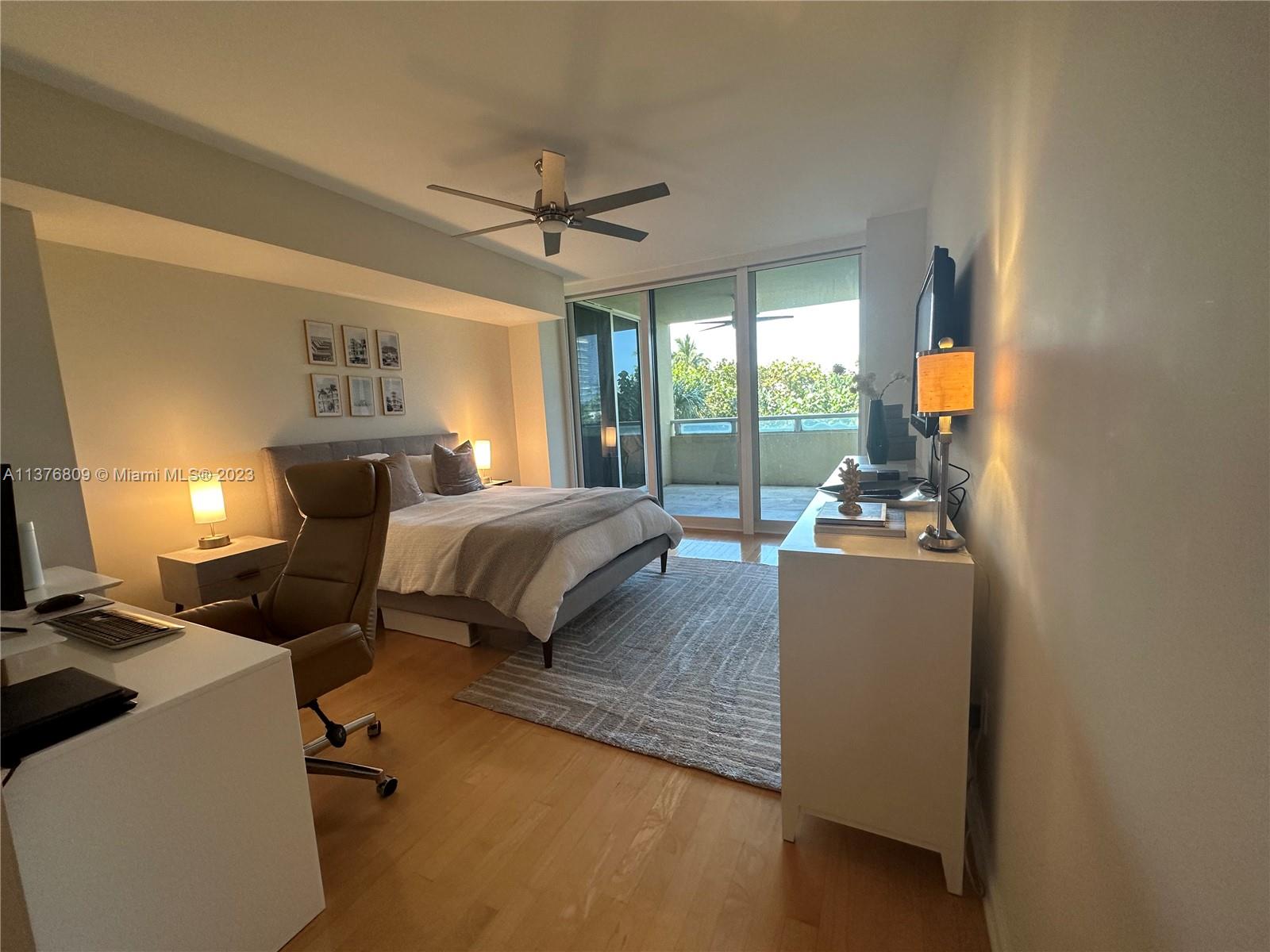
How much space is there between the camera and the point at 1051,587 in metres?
0.90

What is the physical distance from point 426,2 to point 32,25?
4.44 feet

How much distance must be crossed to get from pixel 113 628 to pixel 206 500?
6.63ft

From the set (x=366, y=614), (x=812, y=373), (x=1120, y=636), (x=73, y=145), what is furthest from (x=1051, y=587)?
(x=812, y=373)

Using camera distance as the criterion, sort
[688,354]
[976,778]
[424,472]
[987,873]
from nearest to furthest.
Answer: [987,873], [976,778], [424,472], [688,354]

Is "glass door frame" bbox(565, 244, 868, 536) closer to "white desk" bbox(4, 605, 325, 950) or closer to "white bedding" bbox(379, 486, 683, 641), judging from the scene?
"white bedding" bbox(379, 486, 683, 641)

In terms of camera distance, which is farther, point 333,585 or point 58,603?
point 333,585

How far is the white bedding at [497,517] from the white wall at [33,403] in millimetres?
1373

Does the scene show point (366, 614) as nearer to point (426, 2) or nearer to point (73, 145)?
point (426, 2)

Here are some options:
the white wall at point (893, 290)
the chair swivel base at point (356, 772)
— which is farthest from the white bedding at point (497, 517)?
the white wall at point (893, 290)

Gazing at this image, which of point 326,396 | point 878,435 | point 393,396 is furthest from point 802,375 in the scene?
point 326,396

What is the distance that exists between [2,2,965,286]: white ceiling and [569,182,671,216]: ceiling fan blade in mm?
331

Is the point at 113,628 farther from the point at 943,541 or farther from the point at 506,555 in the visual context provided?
the point at 943,541

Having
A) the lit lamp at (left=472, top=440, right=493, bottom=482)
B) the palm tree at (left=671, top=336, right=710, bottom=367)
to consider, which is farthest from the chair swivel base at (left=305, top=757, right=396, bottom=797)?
the palm tree at (left=671, top=336, right=710, bottom=367)

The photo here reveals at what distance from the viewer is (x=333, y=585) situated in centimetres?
190
